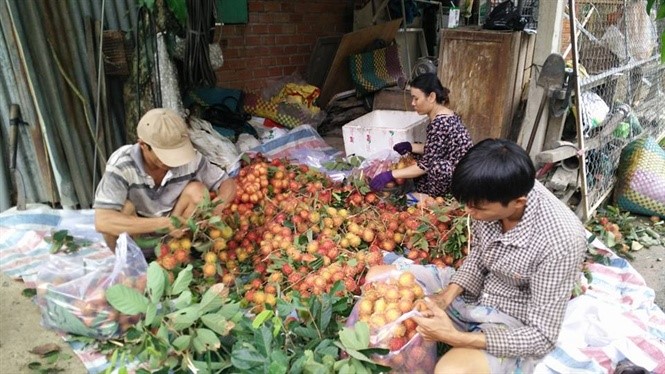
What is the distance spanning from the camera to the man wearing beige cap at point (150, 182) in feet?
7.20

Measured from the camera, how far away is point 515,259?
171 cm

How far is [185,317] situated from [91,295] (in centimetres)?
56

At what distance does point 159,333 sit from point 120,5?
8.32 feet

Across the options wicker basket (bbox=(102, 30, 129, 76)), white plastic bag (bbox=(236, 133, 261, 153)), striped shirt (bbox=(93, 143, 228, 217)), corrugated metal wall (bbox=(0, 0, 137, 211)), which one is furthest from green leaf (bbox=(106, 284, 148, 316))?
white plastic bag (bbox=(236, 133, 261, 153))

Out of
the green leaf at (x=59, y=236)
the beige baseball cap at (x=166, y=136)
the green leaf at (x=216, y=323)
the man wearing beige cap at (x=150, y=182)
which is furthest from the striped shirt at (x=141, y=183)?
the green leaf at (x=216, y=323)

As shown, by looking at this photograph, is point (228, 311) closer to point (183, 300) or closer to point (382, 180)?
point (183, 300)

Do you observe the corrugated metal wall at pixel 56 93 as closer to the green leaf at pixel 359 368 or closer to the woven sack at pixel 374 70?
the green leaf at pixel 359 368

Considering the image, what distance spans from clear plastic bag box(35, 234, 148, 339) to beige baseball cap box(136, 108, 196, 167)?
0.42 meters

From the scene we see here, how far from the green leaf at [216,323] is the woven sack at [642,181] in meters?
3.94

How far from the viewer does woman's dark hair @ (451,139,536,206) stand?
153 cm

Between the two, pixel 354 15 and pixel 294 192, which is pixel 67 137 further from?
pixel 354 15

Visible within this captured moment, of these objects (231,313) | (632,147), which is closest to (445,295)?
(231,313)

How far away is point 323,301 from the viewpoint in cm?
190

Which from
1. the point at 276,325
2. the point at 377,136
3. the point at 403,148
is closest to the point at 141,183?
the point at 276,325
